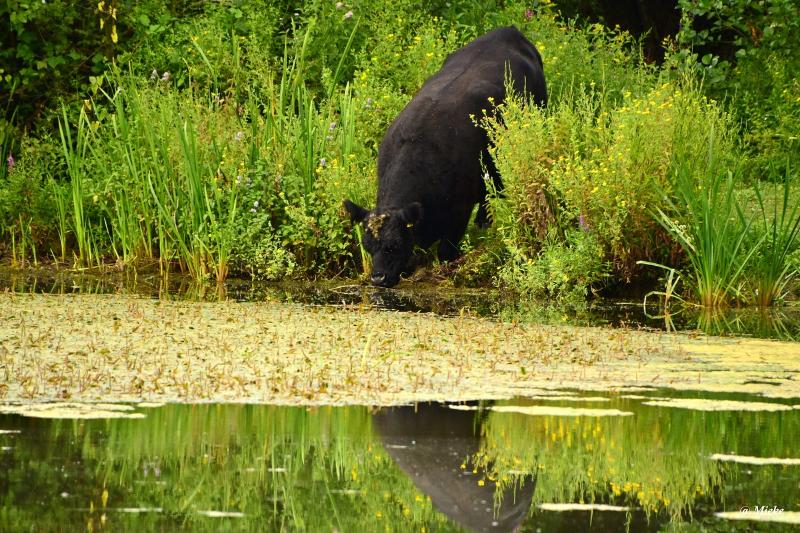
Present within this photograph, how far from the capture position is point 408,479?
14.5ft

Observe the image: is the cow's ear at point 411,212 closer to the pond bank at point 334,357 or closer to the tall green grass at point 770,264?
the pond bank at point 334,357

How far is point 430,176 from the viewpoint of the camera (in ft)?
36.8

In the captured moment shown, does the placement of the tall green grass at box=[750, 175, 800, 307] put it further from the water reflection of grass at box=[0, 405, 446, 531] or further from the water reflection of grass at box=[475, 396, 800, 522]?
the water reflection of grass at box=[0, 405, 446, 531]

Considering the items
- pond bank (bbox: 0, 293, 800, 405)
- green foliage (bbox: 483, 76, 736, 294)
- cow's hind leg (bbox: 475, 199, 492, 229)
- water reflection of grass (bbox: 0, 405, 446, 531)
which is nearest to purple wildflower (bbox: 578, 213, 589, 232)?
green foliage (bbox: 483, 76, 736, 294)

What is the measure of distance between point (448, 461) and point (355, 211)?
248 inches

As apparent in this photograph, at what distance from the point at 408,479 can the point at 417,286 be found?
668 centimetres

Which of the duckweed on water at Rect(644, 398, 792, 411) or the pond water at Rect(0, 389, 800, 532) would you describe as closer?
the pond water at Rect(0, 389, 800, 532)

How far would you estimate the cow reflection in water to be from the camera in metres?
4.02

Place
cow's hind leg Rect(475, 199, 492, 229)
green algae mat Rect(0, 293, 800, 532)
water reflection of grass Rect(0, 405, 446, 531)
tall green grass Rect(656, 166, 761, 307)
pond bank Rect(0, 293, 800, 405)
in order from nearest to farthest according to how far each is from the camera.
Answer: water reflection of grass Rect(0, 405, 446, 531)
green algae mat Rect(0, 293, 800, 532)
pond bank Rect(0, 293, 800, 405)
tall green grass Rect(656, 166, 761, 307)
cow's hind leg Rect(475, 199, 492, 229)

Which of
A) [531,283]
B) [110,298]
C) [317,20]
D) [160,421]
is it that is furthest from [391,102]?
[160,421]

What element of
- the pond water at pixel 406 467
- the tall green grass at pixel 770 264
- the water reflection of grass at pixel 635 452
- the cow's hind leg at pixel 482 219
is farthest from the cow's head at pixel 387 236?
the water reflection of grass at pixel 635 452

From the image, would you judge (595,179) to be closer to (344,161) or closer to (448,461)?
(344,161)

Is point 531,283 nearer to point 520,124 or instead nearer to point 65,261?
point 520,124

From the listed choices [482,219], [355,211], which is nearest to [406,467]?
[355,211]
